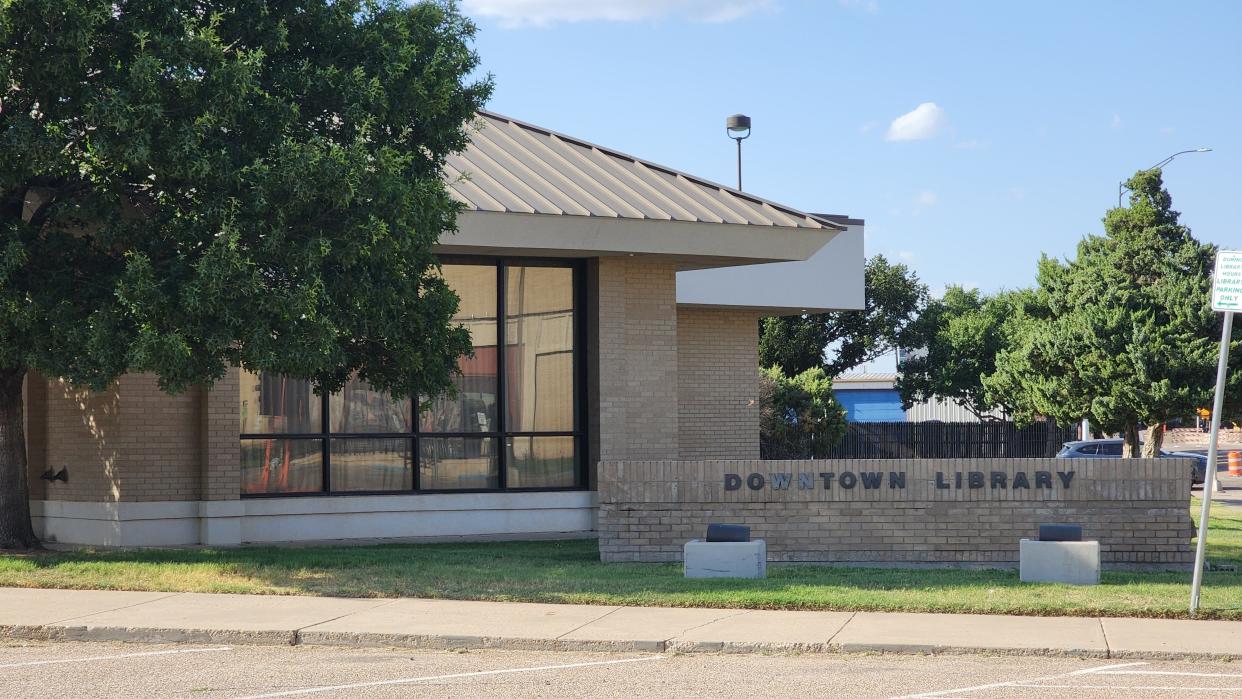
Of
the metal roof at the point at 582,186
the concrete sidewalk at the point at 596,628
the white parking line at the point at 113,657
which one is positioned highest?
the metal roof at the point at 582,186

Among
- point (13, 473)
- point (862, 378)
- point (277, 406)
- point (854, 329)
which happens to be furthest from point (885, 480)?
point (862, 378)

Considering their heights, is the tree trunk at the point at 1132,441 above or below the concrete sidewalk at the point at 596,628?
above

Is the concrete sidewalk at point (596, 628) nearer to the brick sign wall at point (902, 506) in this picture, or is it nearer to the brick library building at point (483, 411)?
the brick sign wall at point (902, 506)

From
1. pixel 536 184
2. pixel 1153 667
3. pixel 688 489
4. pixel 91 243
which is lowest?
pixel 1153 667

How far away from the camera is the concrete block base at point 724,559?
13.6 m

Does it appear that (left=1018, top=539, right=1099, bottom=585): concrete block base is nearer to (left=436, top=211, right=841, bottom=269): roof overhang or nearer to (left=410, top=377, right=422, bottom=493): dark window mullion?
(left=436, top=211, right=841, bottom=269): roof overhang

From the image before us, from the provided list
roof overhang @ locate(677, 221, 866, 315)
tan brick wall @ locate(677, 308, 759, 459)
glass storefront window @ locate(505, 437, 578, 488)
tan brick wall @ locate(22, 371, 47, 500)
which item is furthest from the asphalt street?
tan brick wall @ locate(677, 308, 759, 459)

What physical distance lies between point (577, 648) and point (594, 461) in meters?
9.24

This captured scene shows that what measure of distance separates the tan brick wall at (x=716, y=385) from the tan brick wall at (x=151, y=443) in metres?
9.75

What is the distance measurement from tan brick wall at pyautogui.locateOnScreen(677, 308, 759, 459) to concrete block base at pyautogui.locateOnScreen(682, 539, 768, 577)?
1133cm

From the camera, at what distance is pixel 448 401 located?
19.1 meters

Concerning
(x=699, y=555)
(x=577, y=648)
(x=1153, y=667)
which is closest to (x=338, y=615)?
(x=577, y=648)

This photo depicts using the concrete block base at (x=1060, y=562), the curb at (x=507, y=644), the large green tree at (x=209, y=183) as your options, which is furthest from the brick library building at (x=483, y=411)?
the concrete block base at (x=1060, y=562)

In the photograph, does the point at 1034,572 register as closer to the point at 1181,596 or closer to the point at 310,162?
the point at 1181,596
